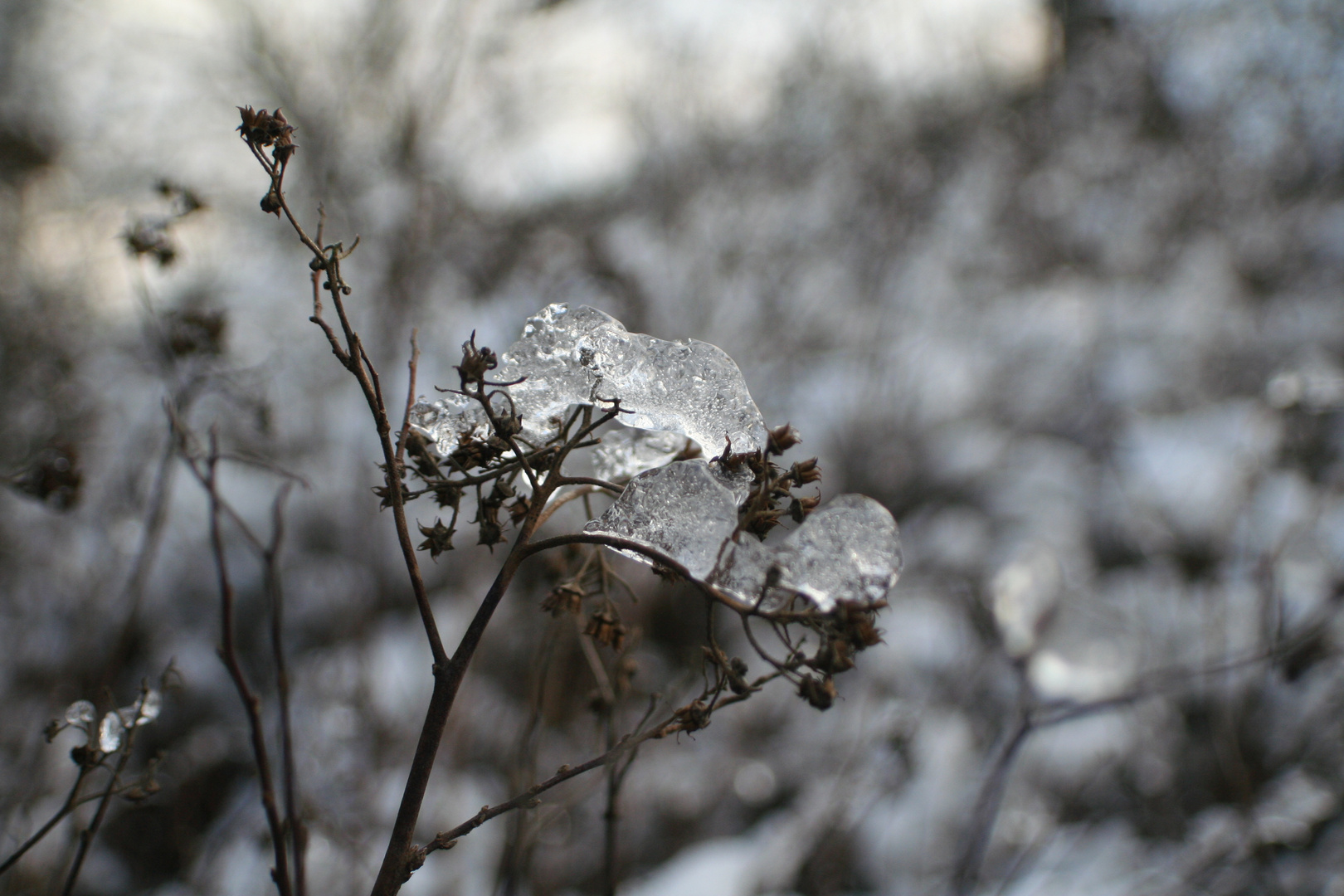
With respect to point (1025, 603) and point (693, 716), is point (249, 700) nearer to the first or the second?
point (693, 716)

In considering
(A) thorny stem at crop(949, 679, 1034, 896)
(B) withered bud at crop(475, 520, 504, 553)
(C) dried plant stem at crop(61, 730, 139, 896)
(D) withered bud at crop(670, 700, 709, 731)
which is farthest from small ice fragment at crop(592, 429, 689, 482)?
(A) thorny stem at crop(949, 679, 1034, 896)

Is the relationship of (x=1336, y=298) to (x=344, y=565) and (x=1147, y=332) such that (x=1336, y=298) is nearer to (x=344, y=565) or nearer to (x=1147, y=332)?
(x=1147, y=332)

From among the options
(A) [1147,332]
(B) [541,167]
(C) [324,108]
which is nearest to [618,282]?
(B) [541,167]

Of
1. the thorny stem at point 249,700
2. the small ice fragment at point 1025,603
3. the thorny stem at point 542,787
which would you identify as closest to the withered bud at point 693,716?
the thorny stem at point 542,787

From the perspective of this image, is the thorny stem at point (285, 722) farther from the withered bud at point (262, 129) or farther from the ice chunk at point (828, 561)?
the ice chunk at point (828, 561)

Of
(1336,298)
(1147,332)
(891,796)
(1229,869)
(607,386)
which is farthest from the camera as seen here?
(1147,332)

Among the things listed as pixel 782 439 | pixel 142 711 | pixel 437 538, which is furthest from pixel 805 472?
pixel 142 711
